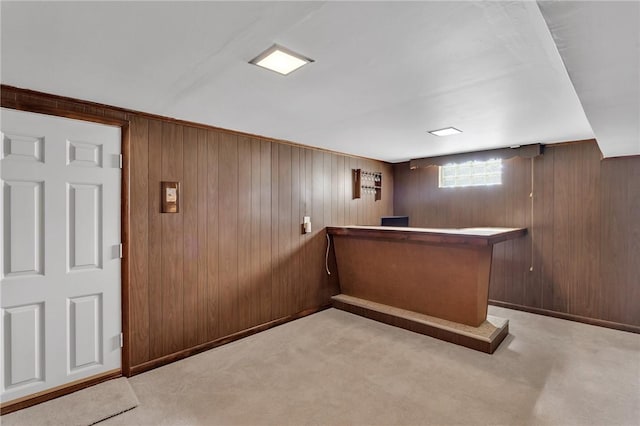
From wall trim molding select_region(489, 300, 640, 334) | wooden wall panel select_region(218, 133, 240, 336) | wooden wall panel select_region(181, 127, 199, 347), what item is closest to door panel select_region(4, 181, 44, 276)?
wooden wall panel select_region(181, 127, 199, 347)

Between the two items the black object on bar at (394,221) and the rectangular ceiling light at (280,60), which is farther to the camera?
the black object on bar at (394,221)

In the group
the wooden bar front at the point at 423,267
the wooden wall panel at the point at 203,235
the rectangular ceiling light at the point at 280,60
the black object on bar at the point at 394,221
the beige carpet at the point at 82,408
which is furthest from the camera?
the black object on bar at the point at 394,221

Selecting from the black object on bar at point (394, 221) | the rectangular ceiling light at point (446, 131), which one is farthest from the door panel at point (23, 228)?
the black object on bar at point (394, 221)

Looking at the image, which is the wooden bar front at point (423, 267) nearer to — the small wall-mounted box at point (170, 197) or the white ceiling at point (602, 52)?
the white ceiling at point (602, 52)

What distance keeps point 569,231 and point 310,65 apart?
3889 mm

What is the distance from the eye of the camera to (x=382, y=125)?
313 centimetres

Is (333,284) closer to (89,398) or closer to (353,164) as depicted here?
(353,164)

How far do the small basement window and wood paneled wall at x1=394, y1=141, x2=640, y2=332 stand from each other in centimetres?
10

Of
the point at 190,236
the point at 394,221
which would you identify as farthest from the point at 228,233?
the point at 394,221

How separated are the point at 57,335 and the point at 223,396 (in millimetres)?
1280

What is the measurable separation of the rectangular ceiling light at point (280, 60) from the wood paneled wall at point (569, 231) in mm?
3744

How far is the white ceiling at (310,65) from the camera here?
1333 millimetres

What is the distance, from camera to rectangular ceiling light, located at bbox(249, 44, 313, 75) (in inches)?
64.9

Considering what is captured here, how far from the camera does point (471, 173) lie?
479 cm
